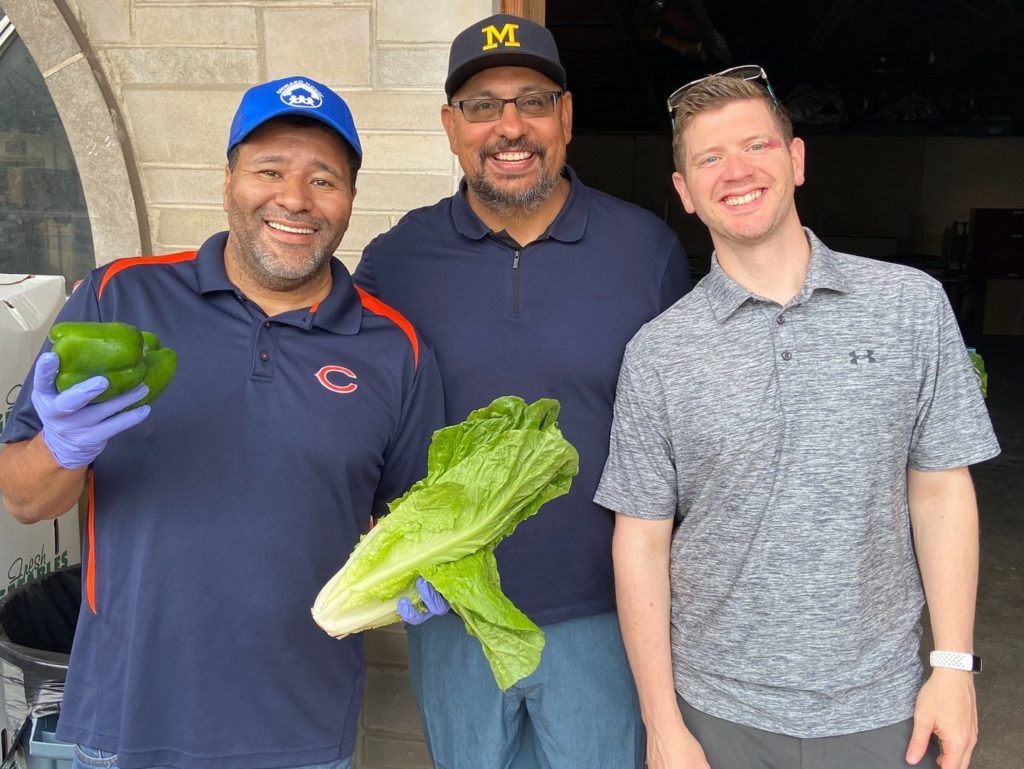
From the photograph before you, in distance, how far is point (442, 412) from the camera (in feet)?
7.63

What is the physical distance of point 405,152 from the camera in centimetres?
350

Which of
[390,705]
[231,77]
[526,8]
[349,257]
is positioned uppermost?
[526,8]

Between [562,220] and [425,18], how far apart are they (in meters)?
1.27

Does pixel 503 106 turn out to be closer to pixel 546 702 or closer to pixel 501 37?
pixel 501 37

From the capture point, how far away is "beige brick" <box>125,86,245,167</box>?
11.9 feet

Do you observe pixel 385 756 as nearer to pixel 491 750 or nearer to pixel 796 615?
pixel 491 750

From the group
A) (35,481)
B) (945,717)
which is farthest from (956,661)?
(35,481)

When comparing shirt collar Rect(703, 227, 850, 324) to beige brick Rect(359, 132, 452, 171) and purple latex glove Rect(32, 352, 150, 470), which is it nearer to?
purple latex glove Rect(32, 352, 150, 470)

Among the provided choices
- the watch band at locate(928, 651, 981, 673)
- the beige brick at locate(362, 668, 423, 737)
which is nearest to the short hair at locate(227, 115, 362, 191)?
the watch band at locate(928, 651, 981, 673)

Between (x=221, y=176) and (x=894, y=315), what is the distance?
2.65 m

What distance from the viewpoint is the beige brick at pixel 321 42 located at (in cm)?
348

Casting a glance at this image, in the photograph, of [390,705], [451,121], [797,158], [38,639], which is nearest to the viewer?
[797,158]

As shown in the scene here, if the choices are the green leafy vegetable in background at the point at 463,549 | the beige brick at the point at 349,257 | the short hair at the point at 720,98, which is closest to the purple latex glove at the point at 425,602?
the green leafy vegetable in background at the point at 463,549

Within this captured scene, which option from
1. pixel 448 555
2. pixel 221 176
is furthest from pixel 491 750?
pixel 221 176
